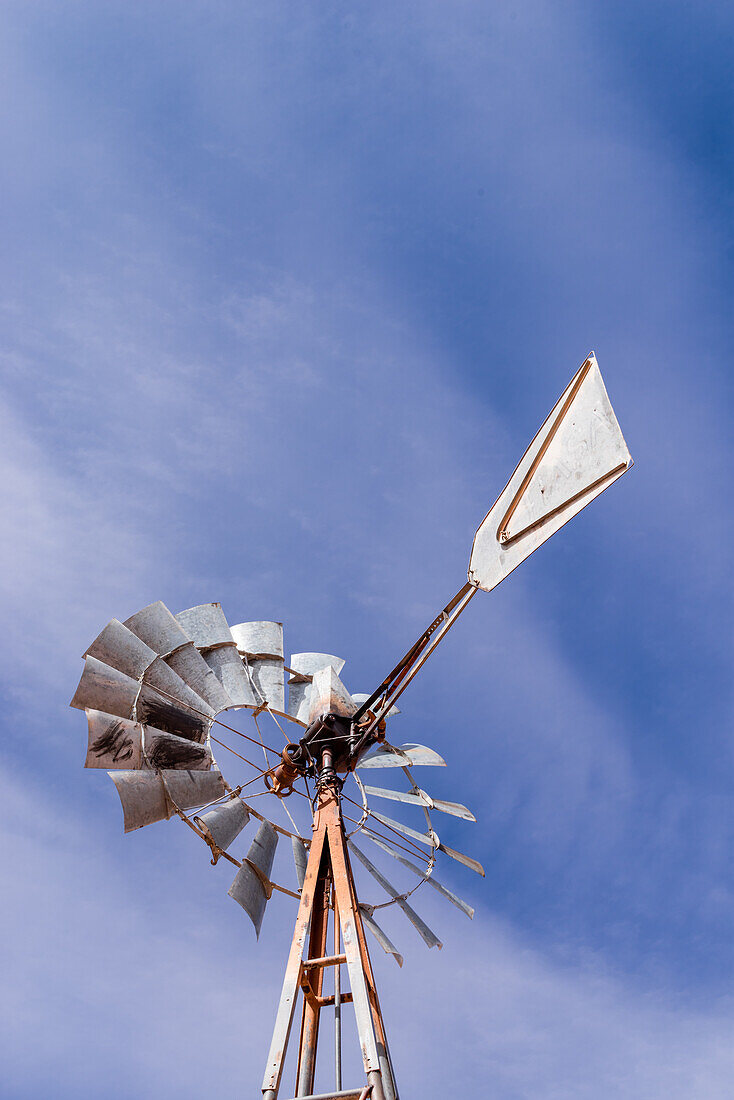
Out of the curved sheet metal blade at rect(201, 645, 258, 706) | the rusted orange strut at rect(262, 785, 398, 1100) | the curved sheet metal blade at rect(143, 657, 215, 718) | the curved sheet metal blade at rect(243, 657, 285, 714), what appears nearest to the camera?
the rusted orange strut at rect(262, 785, 398, 1100)

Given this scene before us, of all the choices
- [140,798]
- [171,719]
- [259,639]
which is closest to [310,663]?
[259,639]

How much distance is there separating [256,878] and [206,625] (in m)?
2.35

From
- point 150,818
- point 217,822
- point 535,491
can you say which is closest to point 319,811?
point 217,822

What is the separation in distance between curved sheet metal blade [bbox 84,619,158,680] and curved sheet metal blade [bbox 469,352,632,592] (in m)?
2.89

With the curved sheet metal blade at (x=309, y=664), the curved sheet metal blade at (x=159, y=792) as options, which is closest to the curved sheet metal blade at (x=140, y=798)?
the curved sheet metal blade at (x=159, y=792)

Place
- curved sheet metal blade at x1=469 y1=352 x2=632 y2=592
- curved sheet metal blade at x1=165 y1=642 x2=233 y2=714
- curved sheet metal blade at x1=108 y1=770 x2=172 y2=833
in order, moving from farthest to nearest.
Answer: curved sheet metal blade at x1=165 y1=642 x2=233 y2=714 < curved sheet metal blade at x1=469 y1=352 x2=632 y2=592 < curved sheet metal blade at x1=108 y1=770 x2=172 y2=833

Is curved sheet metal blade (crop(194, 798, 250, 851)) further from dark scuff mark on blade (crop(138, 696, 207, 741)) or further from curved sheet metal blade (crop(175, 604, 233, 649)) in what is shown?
curved sheet metal blade (crop(175, 604, 233, 649))

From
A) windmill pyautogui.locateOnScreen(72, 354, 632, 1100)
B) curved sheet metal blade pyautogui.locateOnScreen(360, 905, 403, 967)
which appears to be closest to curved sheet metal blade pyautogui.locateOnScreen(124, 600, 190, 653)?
windmill pyautogui.locateOnScreen(72, 354, 632, 1100)

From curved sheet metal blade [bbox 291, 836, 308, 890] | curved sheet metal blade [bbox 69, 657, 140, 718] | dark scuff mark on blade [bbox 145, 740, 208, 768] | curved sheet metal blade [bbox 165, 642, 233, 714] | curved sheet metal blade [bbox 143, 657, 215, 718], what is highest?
curved sheet metal blade [bbox 165, 642, 233, 714]

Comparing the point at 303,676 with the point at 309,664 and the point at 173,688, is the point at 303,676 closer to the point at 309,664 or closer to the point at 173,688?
the point at 309,664

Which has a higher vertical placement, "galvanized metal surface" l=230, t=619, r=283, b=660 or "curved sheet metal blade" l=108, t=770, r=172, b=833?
"galvanized metal surface" l=230, t=619, r=283, b=660

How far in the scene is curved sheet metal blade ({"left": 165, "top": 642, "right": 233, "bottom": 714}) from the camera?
314 inches

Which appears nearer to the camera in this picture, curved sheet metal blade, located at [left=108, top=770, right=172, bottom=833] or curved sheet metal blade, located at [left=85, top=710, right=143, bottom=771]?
curved sheet metal blade, located at [left=108, top=770, right=172, bottom=833]

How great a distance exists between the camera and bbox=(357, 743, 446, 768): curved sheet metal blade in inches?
356
